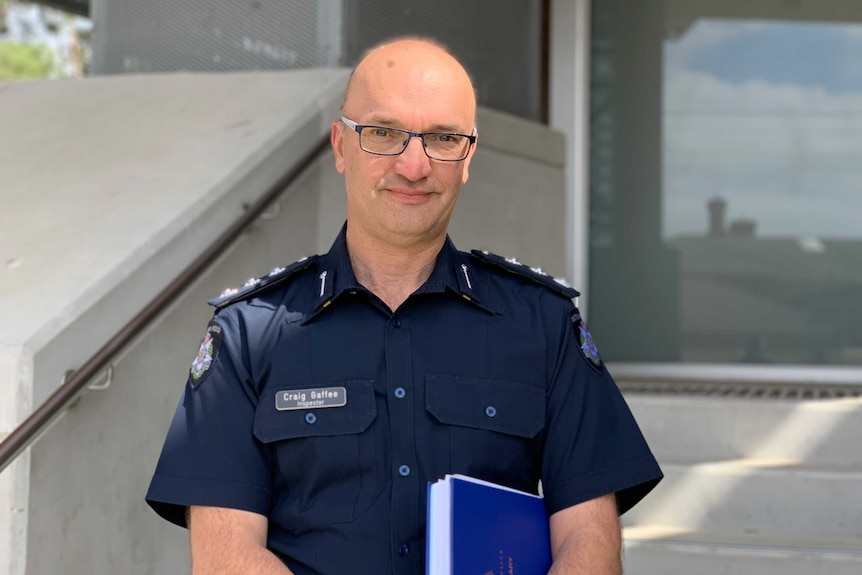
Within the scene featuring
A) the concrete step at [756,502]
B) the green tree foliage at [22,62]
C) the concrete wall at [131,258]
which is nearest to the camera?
the concrete wall at [131,258]

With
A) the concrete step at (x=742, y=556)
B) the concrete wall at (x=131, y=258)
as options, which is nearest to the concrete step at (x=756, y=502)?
the concrete step at (x=742, y=556)

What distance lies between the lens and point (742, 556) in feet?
10.8

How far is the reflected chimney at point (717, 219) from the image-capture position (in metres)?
5.41

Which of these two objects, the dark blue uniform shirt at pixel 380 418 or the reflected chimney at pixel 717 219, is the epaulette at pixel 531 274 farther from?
the reflected chimney at pixel 717 219

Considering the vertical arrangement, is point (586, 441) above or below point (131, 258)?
below

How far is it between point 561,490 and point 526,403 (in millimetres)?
161

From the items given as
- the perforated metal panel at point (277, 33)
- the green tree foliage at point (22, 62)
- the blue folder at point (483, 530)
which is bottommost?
the blue folder at point (483, 530)

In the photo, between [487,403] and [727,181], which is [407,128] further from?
[727,181]

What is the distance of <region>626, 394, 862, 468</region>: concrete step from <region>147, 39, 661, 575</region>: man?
2.10 metres

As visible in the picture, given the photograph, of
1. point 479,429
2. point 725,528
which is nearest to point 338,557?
point 479,429

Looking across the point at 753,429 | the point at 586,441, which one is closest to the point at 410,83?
the point at 586,441

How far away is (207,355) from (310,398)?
0.66 ft

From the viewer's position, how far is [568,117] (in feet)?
18.1

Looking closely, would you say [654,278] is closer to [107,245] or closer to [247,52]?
[247,52]
